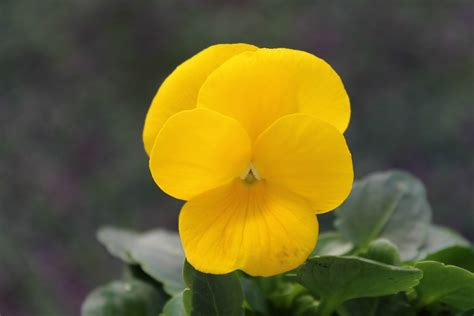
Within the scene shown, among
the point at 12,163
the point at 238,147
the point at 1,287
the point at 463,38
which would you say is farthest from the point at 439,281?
the point at 463,38

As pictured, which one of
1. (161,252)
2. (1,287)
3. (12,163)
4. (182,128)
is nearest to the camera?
(182,128)

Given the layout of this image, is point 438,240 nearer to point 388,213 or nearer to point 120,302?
point 388,213

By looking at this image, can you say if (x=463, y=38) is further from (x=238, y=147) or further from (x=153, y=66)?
(x=238, y=147)

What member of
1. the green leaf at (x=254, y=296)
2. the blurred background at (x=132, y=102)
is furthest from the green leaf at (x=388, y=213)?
the blurred background at (x=132, y=102)

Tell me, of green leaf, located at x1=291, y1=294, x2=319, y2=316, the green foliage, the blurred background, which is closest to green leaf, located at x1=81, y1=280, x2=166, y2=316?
the green foliage

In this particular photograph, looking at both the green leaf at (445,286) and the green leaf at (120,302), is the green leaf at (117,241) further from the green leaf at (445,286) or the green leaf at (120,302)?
the green leaf at (445,286)

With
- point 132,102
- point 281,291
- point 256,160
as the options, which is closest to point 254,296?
point 281,291
